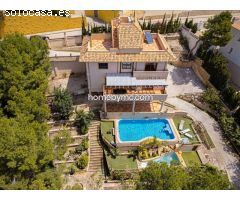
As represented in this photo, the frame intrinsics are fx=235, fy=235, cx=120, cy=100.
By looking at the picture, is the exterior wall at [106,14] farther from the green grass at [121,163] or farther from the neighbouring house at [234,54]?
the green grass at [121,163]

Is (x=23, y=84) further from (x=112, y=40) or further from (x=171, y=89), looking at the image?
(x=171, y=89)

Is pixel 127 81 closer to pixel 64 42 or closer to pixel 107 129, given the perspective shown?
pixel 107 129

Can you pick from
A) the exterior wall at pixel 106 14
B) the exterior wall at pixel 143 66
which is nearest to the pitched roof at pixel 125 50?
the exterior wall at pixel 143 66

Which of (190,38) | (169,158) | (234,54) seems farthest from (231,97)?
(190,38)

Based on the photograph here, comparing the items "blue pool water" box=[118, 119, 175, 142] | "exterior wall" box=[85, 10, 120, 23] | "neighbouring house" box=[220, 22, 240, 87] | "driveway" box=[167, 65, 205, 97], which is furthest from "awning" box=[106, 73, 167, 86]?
"exterior wall" box=[85, 10, 120, 23]

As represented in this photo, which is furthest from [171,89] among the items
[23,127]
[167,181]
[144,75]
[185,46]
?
[23,127]

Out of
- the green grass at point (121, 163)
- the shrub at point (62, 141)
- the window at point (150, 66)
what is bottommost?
the green grass at point (121, 163)
